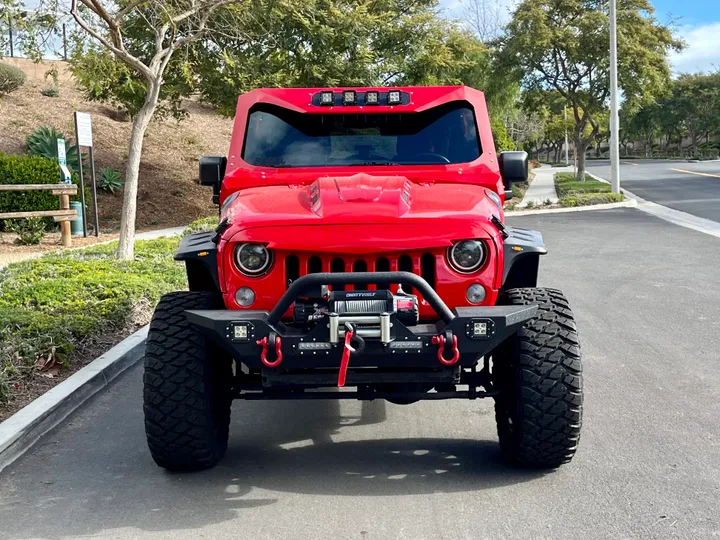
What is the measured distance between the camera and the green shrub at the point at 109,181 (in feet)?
80.1

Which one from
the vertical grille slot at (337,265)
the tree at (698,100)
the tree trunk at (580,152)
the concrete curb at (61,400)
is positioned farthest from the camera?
the tree at (698,100)

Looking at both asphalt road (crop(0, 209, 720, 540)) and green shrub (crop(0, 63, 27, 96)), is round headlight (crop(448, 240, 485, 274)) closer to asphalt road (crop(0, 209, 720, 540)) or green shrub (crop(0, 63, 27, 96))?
asphalt road (crop(0, 209, 720, 540))

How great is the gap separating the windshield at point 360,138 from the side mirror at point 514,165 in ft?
0.57

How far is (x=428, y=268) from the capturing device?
4.41 m

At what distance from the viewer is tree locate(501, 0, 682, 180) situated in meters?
31.4

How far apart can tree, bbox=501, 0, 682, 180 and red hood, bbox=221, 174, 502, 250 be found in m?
28.1

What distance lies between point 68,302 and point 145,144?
2367 centimetres

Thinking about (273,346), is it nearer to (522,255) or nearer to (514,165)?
(522,255)

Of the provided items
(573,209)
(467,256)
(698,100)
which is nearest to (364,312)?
(467,256)

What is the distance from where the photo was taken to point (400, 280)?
3.99 meters

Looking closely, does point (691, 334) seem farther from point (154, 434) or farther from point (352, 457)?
point (154, 434)

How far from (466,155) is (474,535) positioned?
Answer: 2.57m

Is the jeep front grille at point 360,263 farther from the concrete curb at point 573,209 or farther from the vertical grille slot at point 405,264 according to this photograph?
the concrete curb at point 573,209

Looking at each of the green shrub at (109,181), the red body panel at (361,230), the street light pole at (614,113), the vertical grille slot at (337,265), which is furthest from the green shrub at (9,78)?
the vertical grille slot at (337,265)
